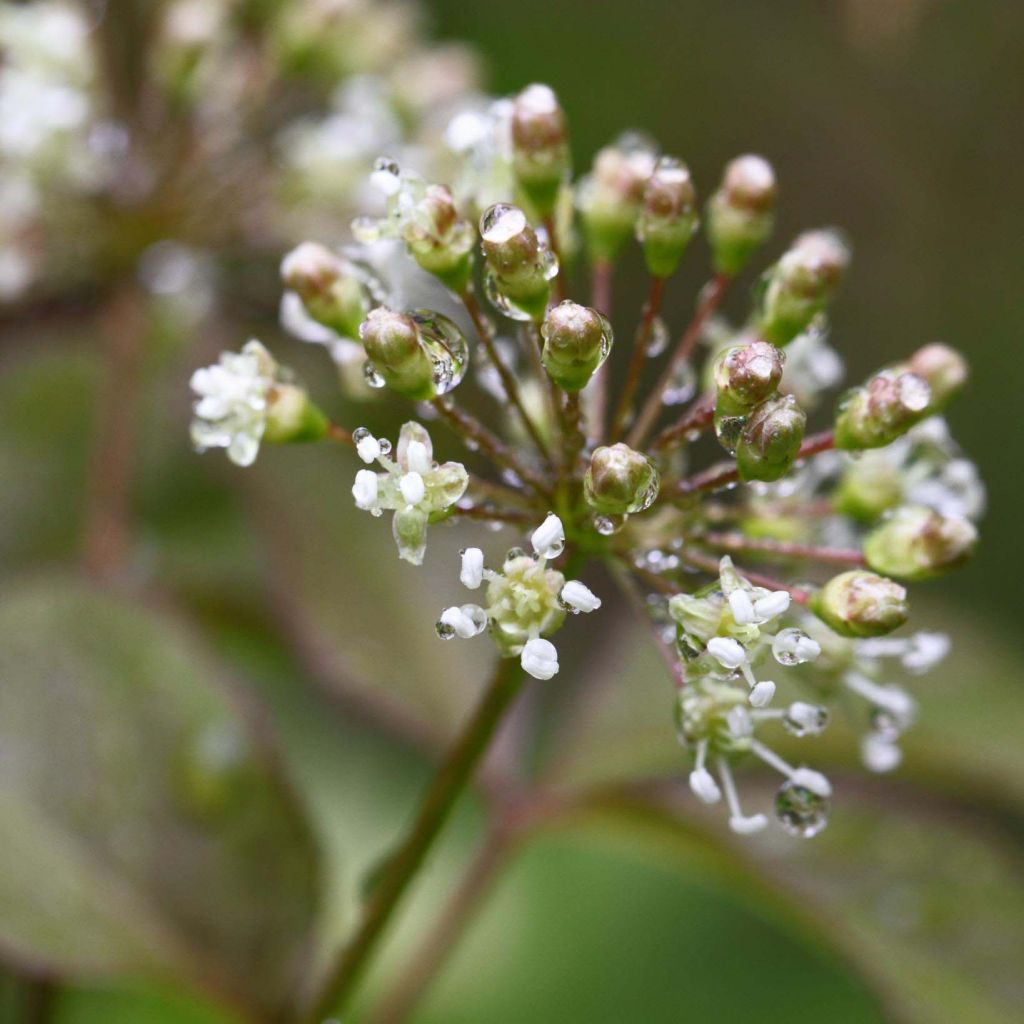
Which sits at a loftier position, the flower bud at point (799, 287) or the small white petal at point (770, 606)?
the flower bud at point (799, 287)

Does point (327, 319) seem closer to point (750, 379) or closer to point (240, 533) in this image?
point (750, 379)

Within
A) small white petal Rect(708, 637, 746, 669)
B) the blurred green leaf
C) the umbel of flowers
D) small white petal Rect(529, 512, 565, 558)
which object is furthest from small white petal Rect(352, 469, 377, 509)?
the blurred green leaf

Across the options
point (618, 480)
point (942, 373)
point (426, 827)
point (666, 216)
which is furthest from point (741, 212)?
point (426, 827)

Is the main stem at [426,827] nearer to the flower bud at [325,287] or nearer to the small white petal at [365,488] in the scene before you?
the small white petal at [365,488]

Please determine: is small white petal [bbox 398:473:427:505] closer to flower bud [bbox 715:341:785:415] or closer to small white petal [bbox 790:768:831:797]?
flower bud [bbox 715:341:785:415]

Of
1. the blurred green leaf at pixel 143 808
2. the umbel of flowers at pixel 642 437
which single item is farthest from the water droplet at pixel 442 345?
the blurred green leaf at pixel 143 808

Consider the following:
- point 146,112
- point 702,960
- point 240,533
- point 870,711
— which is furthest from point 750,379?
point 702,960

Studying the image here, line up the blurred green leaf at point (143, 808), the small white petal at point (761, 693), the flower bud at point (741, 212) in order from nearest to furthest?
1. the small white petal at point (761, 693)
2. the flower bud at point (741, 212)
3. the blurred green leaf at point (143, 808)

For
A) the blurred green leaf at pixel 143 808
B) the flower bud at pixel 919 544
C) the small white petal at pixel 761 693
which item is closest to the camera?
the small white petal at pixel 761 693
